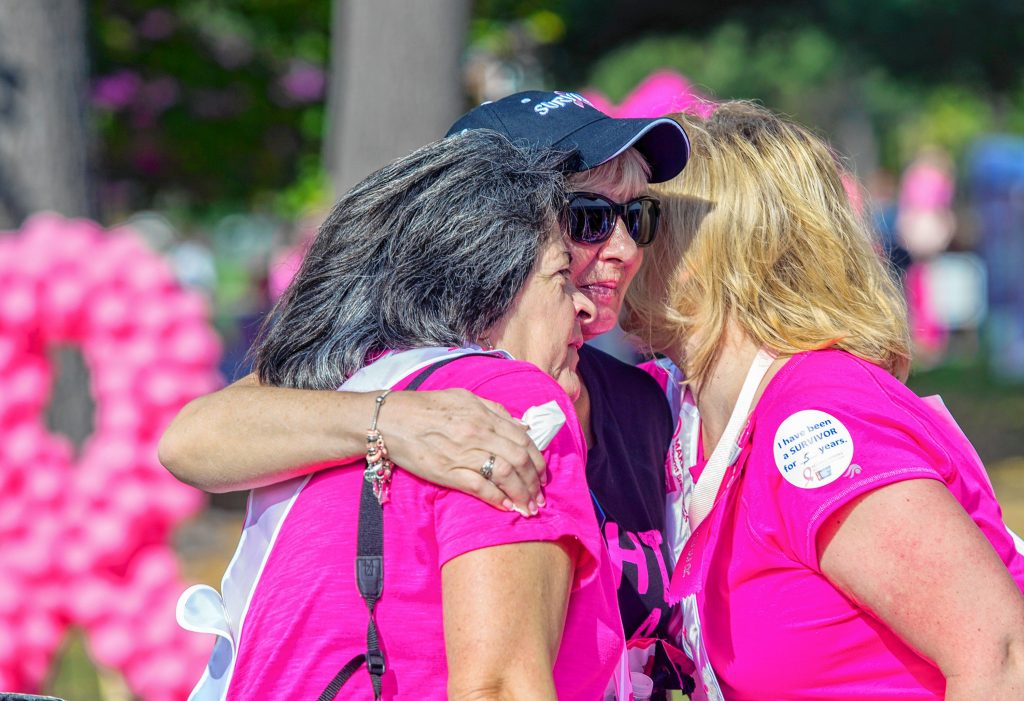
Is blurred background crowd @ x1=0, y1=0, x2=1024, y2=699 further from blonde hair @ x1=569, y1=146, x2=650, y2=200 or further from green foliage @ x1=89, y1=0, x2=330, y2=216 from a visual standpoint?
blonde hair @ x1=569, y1=146, x2=650, y2=200

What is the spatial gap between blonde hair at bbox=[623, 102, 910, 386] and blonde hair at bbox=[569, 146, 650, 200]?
86 mm

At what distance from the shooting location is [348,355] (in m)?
1.99

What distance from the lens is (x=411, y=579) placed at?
174 cm

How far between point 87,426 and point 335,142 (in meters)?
2.40

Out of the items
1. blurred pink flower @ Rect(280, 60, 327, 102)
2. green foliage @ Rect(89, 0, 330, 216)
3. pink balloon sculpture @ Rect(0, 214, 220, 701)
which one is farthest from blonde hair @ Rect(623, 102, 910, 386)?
blurred pink flower @ Rect(280, 60, 327, 102)

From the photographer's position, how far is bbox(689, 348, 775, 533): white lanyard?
227 cm

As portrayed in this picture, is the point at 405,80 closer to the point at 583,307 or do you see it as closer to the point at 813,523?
the point at 583,307

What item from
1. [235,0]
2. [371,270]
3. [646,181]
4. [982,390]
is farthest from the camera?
[982,390]

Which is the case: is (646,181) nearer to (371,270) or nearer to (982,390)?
(371,270)

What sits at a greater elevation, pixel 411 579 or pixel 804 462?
pixel 804 462

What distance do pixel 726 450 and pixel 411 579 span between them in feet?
2.53

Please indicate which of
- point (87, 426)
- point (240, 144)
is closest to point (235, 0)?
point (240, 144)

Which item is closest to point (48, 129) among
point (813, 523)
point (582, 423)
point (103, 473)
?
point (103, 473)

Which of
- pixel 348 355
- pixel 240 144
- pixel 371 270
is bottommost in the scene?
pixel 240 144
